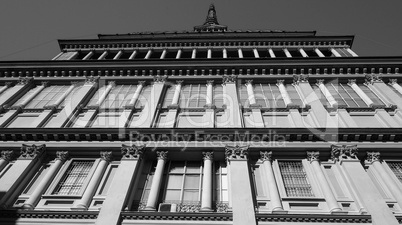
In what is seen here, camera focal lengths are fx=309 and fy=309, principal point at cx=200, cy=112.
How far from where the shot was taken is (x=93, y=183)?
12.5 metres

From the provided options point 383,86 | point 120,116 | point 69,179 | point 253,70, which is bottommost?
point 69,179

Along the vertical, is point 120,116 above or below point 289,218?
above

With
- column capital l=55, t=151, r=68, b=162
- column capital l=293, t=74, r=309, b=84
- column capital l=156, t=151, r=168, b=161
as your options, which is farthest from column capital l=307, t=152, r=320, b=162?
column capital l=55, t=151, r=68, b=162

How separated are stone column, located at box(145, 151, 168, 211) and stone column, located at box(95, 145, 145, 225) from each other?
2.67ft

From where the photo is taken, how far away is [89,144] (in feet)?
47.4

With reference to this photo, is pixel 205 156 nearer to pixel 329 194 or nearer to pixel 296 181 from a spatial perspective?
pixel 296 181

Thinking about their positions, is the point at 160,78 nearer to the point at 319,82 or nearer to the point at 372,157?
the point at 319,82

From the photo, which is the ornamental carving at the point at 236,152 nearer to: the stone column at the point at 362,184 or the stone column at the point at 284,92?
the stone column at the point at 362,184

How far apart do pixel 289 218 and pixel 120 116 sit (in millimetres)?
10007

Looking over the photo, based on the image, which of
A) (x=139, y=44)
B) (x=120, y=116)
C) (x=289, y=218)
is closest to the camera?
(x=289, y=218)

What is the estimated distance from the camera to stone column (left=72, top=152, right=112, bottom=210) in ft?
37.9


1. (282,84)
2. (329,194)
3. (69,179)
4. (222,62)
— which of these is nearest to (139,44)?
(222,62)

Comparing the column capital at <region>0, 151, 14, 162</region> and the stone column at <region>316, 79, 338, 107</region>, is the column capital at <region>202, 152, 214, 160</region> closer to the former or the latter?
the stone column at <region>316, 79, 338, 107</region>

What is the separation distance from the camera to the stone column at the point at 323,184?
1128 centimetres
